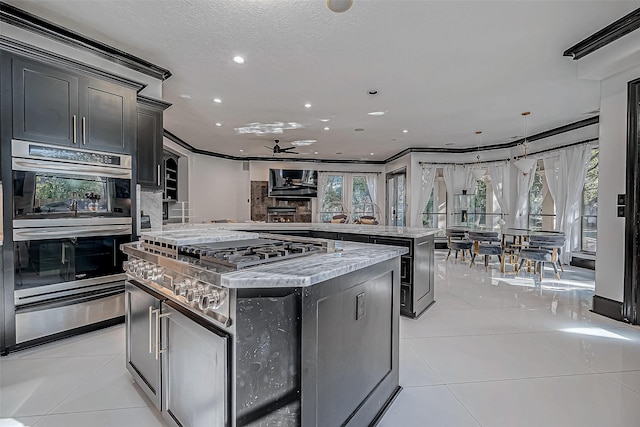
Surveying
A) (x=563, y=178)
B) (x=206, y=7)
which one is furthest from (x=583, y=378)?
(x=563, y=178)

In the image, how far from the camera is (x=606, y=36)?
9.21ft

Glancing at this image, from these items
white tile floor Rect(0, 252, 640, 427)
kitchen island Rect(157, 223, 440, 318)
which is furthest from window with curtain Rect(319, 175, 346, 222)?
white tile floor Rect(0, 252, 640, 427)

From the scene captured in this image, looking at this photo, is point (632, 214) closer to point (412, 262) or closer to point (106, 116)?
point (412, 262)

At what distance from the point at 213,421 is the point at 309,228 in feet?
10.3

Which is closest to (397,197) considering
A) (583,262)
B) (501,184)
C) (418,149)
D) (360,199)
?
(360,199)

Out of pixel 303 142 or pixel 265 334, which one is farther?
pixel 303 142

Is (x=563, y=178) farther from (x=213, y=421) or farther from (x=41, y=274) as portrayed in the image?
(x=41, y=274)

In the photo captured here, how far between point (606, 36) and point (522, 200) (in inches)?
201

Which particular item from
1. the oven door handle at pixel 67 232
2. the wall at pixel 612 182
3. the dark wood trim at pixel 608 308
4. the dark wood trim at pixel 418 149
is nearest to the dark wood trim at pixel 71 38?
the oven door handle at pixel 67 232

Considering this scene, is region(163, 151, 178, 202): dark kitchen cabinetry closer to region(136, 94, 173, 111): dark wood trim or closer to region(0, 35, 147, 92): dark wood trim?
region(136, 94, 173, 111): dark wood trim

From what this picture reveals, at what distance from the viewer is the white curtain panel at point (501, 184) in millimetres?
7641

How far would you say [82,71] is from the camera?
263cm

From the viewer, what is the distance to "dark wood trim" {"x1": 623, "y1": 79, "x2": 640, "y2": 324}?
2994 millimetres

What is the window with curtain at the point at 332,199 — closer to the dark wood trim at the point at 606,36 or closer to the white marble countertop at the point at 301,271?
the dark wood trim at the point at 606,36
